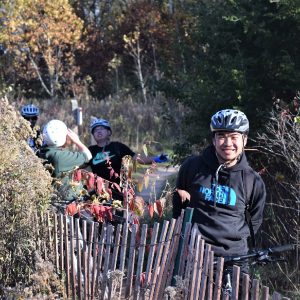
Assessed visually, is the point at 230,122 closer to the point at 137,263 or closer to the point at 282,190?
the point at 137,263

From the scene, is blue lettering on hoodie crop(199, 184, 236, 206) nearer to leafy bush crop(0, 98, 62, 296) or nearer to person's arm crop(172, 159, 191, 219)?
person's arm crop(172, 159, 191, 219)

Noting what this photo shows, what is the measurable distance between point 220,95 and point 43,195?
3.64 meters

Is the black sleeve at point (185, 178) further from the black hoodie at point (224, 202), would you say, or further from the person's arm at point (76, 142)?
the person's arm at point (76, 142)

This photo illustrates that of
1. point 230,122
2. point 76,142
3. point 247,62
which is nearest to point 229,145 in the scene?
point 230,122

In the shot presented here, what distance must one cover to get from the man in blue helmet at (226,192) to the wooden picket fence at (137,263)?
1.01 ft

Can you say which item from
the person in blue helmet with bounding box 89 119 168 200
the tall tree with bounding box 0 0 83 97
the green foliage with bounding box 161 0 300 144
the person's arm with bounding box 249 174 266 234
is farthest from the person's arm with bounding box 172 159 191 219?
the tall tree with bounding box 0 0 83 97

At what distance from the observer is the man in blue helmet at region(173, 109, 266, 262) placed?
4.39 meters

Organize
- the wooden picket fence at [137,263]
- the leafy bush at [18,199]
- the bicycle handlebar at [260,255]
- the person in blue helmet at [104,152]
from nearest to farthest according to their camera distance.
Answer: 1. the wooden picket fence at [137,263]
2. the bicycle handlebar at [260,255]
3. the leafy bush at [18,199]
4. the person in blue helmet at [104,152]

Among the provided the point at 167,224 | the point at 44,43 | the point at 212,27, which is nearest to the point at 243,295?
the point at 167,224

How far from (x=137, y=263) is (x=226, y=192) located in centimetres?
78

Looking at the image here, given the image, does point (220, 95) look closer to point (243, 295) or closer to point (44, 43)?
point (243, 295)

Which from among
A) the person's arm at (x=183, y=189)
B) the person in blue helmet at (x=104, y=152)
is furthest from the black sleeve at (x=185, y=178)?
the person in blue helmet at (x=104, y=152)

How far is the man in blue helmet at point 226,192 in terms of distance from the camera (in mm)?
4387

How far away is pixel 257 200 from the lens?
14.6 ft
